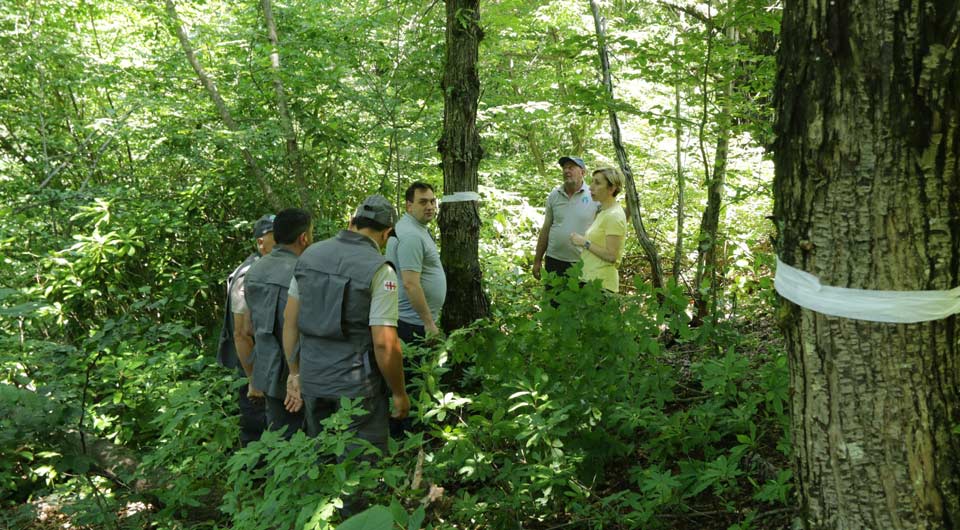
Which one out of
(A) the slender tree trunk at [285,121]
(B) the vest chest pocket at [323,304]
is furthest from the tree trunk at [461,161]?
(A) the slender tree trunk at [285,121]

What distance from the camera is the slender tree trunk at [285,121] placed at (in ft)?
24.4

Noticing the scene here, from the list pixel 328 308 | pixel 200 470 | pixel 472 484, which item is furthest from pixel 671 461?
pixel 200 470

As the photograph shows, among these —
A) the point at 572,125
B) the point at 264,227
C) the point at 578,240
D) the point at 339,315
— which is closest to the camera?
the point at 339,315

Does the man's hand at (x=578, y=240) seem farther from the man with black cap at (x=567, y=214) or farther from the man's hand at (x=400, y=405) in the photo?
the man's hand at (x=400, y=405)

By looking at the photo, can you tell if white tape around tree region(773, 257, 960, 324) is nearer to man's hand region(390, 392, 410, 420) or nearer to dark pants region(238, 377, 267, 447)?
man's hand region(390, 392, 410, 420)

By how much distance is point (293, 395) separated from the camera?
4.13m

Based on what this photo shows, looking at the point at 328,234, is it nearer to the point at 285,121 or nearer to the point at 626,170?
the point at 285,121

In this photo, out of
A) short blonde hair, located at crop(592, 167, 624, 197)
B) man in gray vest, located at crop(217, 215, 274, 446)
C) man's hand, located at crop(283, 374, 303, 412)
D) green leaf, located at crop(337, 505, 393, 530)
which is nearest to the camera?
green leaf, located at crop(337, 505, 393, 530)

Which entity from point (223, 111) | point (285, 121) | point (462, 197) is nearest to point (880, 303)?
point (462, 197)

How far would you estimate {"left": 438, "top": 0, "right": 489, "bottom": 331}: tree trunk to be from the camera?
5.62m

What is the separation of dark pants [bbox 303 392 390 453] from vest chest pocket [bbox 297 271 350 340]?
38 cm

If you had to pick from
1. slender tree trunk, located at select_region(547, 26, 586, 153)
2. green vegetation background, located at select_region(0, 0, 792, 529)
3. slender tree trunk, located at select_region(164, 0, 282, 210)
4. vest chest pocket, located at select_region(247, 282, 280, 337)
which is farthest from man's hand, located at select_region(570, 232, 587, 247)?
slender tree trunk, located at select_region(547, 26, 586, 153)

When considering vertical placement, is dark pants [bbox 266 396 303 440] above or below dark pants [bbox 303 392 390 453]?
below

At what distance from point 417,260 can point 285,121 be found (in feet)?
10.9
